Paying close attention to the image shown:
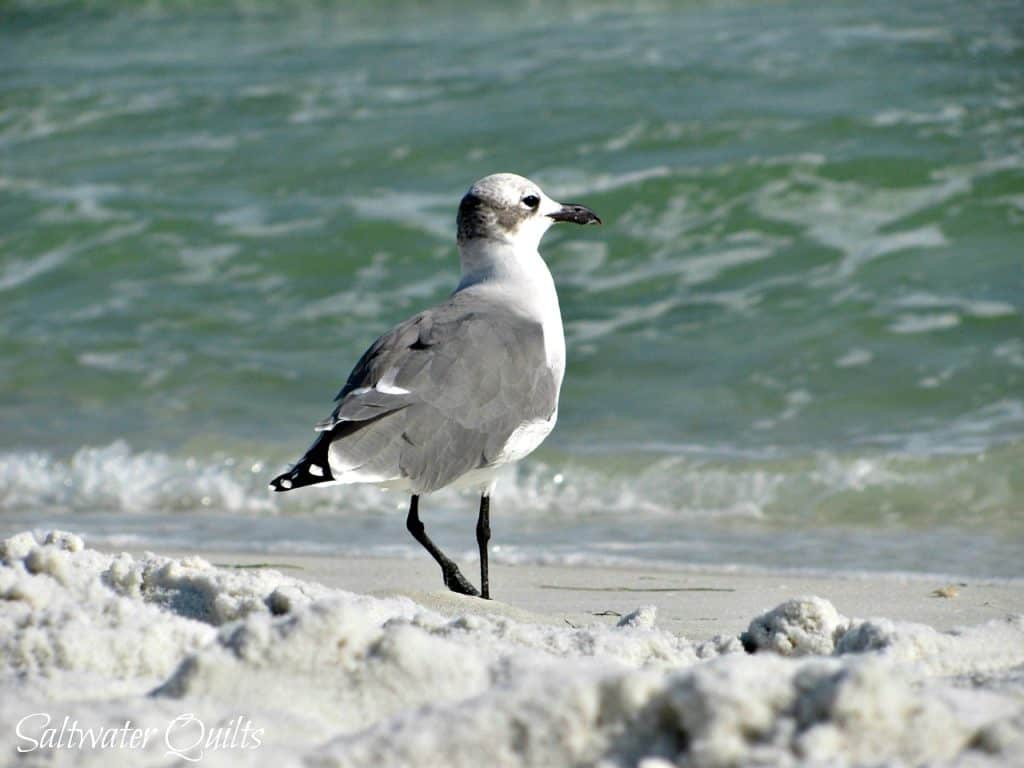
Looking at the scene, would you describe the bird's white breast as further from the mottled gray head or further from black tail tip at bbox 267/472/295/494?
the mottled gray head

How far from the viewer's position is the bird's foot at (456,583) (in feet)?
15.9

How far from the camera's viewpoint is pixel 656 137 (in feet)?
36.6

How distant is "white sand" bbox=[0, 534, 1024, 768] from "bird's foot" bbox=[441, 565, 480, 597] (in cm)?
121

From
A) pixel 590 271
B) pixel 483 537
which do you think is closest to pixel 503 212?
pixel 483 537

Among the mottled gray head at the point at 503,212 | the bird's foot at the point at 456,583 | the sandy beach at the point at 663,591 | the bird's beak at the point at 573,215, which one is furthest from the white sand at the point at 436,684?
the bird's beak at the point at 573,215

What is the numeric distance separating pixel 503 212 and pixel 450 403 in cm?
111

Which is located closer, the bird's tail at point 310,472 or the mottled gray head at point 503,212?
the bird's tail at point 310,472

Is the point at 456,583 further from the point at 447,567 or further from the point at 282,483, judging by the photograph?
the point at 282,483

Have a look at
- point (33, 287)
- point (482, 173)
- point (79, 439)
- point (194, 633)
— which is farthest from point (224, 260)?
point (194, 633)

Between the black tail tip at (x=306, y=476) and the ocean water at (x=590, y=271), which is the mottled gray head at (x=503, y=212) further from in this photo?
the black tail tip at (x=306, y=476)

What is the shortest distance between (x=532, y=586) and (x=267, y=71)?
32.3 feet

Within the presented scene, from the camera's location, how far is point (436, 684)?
2504mm

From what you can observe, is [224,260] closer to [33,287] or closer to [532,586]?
[33,287]

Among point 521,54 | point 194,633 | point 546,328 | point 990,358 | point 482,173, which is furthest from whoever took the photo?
point 521,54
